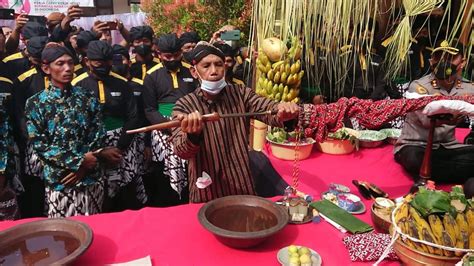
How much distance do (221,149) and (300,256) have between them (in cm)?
97

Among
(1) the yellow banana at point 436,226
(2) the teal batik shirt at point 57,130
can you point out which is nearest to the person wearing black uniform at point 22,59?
(2) the teal batik shirt at point 57,130

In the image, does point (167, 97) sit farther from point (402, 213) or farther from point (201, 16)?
point (201, 16)

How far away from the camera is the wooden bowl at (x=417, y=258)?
1485mm

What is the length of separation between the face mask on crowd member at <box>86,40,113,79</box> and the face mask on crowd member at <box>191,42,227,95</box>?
131 centimetres

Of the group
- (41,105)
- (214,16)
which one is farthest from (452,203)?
(214,16)

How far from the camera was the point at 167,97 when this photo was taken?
3.86 meters

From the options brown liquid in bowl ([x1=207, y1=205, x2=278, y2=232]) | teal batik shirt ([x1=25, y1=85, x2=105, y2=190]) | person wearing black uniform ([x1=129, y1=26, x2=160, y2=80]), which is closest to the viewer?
brown liquid in bowl ([x1=207, y1=205, x2=278, y2=232])

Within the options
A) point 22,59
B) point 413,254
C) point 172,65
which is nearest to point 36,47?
point 22,59

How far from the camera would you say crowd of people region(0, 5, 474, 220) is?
2.39m

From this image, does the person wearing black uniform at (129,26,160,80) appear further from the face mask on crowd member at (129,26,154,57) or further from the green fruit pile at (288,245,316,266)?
the green fruit pile at (288,245,316,266)

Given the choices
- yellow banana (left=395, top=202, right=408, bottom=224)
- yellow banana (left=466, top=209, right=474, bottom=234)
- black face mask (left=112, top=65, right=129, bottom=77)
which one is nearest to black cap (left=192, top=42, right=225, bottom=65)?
yellow banana (left=395, top=202, right=408, bottom=224)

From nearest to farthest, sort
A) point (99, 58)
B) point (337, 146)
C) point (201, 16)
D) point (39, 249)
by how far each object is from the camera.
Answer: point (39, 249) → point (99, 58) → point (337, 146) → point (201, 16)

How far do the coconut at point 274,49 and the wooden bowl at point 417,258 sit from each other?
6.20ft

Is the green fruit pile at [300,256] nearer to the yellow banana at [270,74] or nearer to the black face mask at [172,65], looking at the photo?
the yellow banana at [270,74]
